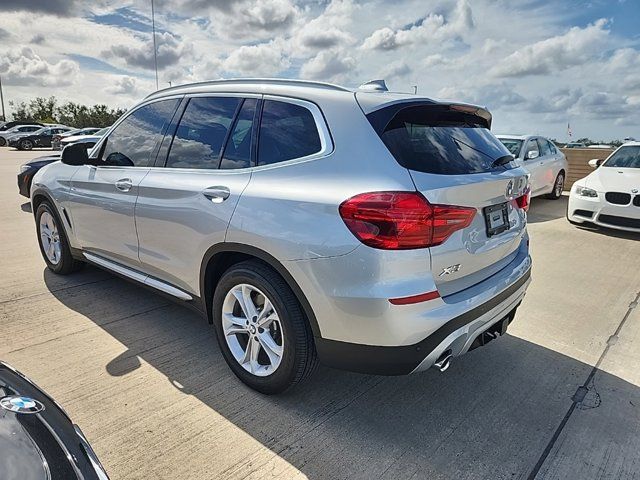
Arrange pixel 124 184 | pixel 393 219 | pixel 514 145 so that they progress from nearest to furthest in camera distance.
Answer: pixel 393 219 < pixel 124 184 < pixel 514 145

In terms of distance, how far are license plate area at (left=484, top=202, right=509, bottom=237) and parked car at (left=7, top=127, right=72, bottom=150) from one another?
3558 cm

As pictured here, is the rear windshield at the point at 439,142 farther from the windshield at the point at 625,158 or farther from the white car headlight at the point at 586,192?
Result: the windshield at the point at 625,158

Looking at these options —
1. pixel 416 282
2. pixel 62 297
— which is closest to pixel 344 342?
pixel 416 282

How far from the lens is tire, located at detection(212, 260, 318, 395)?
239 centimetres

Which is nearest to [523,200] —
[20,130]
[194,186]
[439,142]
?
[439,142]

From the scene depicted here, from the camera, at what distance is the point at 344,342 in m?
2.23

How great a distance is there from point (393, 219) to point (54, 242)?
394 centimetres

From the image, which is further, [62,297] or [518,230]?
[62,297]

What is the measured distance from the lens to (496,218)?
99.3 inches

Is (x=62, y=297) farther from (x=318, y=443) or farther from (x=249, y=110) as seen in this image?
(x=318, y=443)

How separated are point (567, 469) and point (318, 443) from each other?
3.95 ft

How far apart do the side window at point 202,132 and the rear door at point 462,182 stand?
114cm

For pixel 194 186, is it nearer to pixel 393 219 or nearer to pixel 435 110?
pixel 393 219

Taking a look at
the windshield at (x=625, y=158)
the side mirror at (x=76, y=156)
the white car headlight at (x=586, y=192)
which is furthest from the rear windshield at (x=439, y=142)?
the windshield at (x=625, y=158)
